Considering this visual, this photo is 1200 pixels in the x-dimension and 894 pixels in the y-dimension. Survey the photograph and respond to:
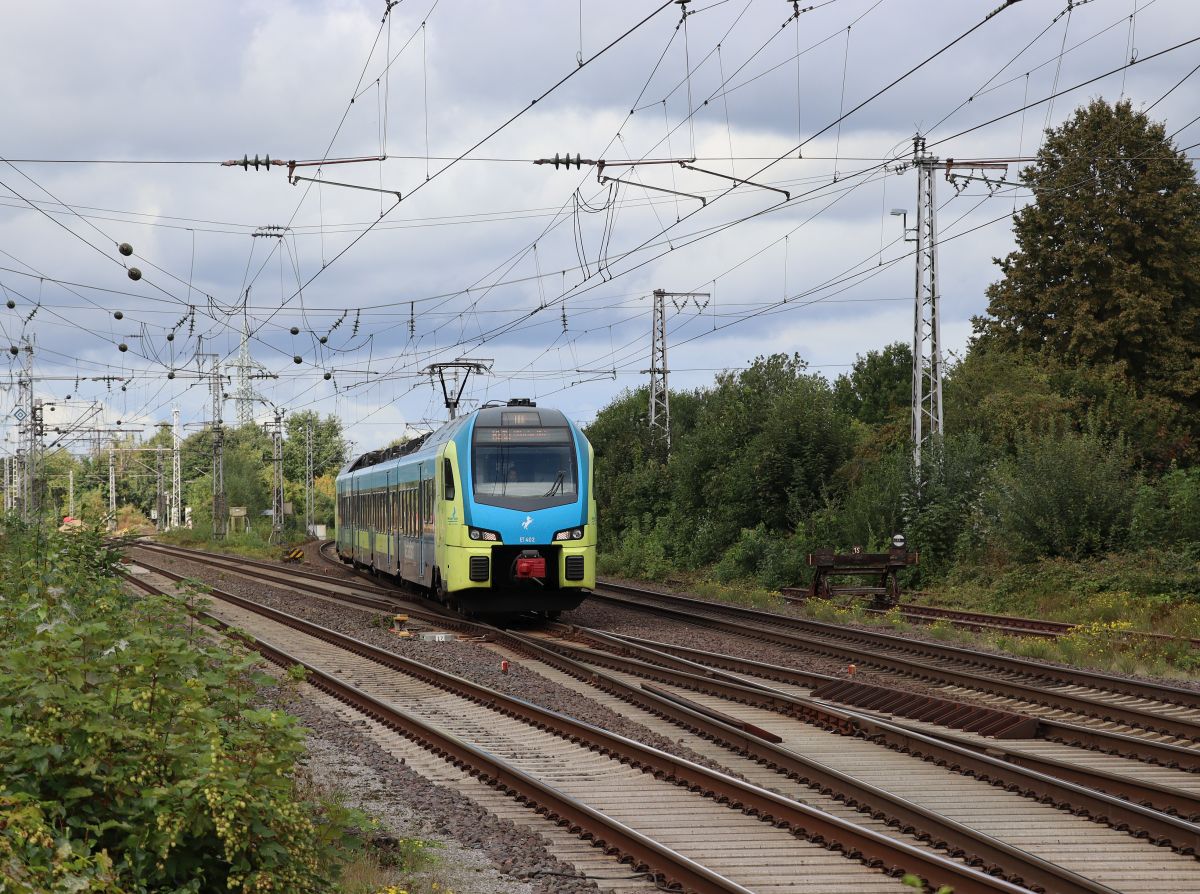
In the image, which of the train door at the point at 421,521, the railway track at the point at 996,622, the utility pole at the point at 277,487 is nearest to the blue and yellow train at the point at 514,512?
the train door at the point at 421,521

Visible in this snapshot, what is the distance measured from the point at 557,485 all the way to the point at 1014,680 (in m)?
8.48

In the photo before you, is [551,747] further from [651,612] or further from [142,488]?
[142,488]

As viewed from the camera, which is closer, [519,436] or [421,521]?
[519,436]

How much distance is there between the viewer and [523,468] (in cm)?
2183

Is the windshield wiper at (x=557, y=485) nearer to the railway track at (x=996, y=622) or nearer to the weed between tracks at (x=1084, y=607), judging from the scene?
the weed between tracks at (x=1084, y=607)

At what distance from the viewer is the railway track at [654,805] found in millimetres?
7605

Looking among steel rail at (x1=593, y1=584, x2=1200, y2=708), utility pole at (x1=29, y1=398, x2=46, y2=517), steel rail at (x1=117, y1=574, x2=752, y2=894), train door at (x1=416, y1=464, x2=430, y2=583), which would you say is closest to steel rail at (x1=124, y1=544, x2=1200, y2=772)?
train door at (x1=416, y1=464, x2=430, y2=583)

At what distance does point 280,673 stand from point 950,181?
63.8ft

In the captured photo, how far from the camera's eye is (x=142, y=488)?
419 ft

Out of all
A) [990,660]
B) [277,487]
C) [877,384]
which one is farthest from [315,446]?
[990,660]

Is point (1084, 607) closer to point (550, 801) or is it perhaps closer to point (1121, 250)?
point (550, 801)

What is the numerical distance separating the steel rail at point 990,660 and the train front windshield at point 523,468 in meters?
4.79

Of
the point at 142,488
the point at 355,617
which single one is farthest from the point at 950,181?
the point at 142,488

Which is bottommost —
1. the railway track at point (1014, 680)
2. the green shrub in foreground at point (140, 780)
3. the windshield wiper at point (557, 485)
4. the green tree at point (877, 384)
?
the railway track at point (1014, 680)
